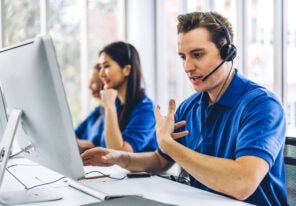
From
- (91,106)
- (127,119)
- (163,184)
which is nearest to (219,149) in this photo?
(163,184)

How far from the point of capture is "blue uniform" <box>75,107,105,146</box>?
2.47 metres

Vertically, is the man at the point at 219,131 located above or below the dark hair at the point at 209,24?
below

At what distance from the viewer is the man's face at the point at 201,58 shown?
1.38m

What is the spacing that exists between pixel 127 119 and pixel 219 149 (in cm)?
99

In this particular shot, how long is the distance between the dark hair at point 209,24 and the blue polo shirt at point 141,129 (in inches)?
32.3

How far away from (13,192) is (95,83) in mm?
1533

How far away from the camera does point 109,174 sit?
1449mm

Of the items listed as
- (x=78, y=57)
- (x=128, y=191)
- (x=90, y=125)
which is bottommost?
(x=90, y=125)

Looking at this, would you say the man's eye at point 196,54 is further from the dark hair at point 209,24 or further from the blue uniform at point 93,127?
the blue uniform at point 93,127

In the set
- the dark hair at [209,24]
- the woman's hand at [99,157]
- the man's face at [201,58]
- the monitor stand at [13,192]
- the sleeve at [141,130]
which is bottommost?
the sleeve at [141,130]

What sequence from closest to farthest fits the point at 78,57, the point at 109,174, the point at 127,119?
the point at 109,174
the point at 127,119
the point at 78,57

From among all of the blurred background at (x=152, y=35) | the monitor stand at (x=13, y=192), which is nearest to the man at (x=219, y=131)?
the monitor stand at (x=13, y=192)

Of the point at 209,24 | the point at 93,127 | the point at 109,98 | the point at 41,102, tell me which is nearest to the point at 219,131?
the point at 209,24

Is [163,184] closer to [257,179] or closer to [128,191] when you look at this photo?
[128,191]
